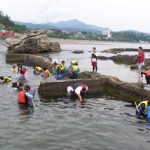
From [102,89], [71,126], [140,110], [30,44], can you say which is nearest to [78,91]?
[102,89]

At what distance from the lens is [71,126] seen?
1600 centimetres

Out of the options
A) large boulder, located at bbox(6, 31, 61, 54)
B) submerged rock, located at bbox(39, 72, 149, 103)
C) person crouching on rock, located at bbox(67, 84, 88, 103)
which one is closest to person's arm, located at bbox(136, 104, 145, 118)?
submerged rock, located at bbox(39, 72, 149, 103)

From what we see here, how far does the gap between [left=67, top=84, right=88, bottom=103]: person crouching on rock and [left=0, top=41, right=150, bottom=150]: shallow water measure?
856mm

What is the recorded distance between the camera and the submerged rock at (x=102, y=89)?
21538 millimetres

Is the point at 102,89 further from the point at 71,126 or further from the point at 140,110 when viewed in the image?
the point at 71,126

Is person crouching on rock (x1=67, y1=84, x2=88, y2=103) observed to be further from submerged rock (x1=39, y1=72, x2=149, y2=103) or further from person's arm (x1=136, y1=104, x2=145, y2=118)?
person's arm (x1=136, y1=104, x2=145, y2=118)

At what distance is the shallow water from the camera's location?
13.6 m

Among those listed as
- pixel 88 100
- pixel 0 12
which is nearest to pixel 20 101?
pixel 88 100

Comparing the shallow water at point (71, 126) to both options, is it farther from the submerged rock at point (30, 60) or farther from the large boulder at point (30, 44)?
the large boulder at point (30, 44)

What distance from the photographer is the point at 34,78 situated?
101ft

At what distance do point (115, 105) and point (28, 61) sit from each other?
29.1 meters

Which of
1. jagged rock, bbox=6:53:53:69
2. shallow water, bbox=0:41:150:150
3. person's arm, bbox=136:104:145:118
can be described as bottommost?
shallow water, bbox=0:41:150:150

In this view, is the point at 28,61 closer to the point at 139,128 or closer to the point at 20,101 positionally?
the point at 20,101

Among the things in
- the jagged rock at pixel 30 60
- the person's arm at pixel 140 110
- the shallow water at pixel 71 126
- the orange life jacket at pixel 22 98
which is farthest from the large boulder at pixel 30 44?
the person's arm at pixel 140 110
